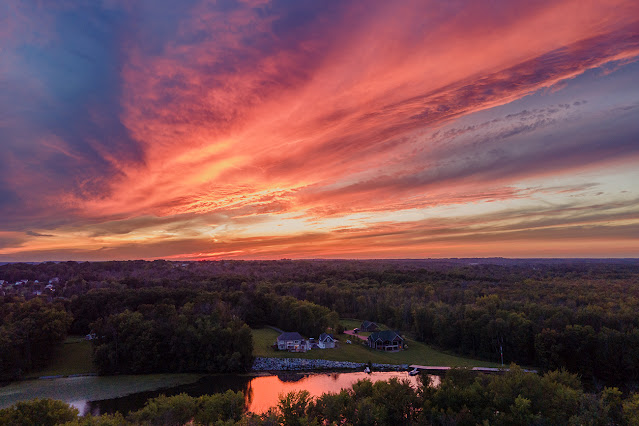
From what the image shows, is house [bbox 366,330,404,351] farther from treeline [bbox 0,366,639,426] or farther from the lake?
treeline [bbox 0,366,639,426]

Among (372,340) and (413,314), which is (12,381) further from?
(413,314)

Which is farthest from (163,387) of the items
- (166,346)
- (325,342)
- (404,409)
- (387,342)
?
(387,342)

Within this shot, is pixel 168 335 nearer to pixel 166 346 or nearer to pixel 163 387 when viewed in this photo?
pixel 166 346

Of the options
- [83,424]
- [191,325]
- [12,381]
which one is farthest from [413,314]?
[12,381]

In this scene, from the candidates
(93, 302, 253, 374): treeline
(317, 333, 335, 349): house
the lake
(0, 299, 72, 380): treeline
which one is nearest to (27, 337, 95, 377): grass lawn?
(0, 299, 72, 380): treeline

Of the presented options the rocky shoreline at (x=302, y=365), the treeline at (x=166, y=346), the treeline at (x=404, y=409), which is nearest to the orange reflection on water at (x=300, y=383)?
the rocky shoreline at (x=302, y=365)

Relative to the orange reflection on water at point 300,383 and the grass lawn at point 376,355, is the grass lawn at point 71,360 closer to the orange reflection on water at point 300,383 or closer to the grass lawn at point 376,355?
the grass lawn at point 376,355
